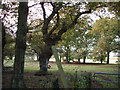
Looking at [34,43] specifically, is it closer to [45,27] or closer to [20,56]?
[45,27]

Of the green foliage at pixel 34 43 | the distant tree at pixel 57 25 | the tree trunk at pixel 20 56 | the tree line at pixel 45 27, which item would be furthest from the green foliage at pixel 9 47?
the distant tree at pixel 57 25

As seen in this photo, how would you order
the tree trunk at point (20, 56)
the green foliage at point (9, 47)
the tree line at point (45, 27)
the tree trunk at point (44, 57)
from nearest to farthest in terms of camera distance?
the tree trunk at point (20, 56)
the tree line at point (45, 27)
the green foliage at point (9, 47)
the tree trunk at point (44, 57)

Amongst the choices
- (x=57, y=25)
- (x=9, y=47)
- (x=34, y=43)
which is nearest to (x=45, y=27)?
(x=57, y=25)

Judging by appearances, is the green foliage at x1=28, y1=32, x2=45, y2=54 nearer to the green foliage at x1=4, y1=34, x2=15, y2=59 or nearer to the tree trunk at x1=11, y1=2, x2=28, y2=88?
the green foliage at x1=4, y1=34, x2=15, y2=59

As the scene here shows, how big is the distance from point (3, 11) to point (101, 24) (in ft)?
29.6

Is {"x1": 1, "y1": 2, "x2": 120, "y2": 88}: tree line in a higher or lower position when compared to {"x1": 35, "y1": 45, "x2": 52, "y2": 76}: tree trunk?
higher

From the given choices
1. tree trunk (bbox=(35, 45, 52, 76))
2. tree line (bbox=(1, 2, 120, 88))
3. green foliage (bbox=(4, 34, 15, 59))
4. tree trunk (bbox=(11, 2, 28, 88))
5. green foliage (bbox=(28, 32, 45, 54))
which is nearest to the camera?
tree trunk (bbox=(11, 2, 28, 88))

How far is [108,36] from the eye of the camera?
16.9 metres

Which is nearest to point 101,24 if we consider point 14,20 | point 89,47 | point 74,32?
point 74,32

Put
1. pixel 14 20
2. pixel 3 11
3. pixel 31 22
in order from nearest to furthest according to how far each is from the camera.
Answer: pixel 3 11 < pixel 14 20 < pixel 31 22

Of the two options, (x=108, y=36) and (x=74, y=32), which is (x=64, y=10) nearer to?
(x=74, y=32)

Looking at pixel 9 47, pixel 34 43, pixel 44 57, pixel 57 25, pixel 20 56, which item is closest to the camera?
pixel 20 56

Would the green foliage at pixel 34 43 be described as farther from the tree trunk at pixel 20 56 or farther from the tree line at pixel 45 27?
the tree trunk at pixel 20 56

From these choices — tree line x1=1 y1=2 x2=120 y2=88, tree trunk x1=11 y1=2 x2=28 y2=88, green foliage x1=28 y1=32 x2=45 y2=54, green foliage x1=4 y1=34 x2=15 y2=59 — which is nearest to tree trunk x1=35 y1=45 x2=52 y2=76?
tree line x1=1 y1=2 x2=120 y2=88
